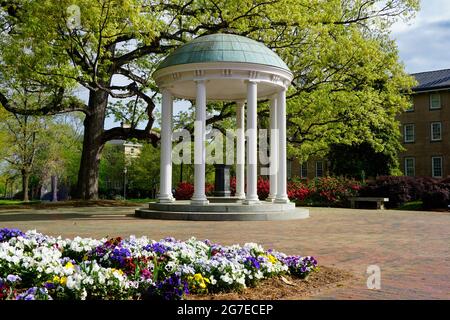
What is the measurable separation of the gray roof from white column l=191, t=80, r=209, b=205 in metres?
42.4

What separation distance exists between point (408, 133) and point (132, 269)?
5495 cm

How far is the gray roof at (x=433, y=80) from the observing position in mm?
52969

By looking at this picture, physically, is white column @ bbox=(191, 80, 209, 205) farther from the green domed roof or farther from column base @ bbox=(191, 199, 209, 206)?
the green domed roof

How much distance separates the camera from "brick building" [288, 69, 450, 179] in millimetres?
52903

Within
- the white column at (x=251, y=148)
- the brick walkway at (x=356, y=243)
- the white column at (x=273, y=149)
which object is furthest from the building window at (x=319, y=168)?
the brick walkway at (x=356, y=243)

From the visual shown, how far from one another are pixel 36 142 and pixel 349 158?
31348 millimetres

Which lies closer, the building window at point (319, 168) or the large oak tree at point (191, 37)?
the large oak tree at point (191, 37)

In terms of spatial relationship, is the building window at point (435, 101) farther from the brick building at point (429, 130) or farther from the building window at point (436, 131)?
the building window at point (436, 131)

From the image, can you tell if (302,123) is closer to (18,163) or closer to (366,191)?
(366,191)

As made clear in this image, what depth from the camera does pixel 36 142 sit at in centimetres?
4912

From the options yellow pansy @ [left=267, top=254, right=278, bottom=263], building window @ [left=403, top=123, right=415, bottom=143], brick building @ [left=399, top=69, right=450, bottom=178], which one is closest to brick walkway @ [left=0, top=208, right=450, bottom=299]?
yellow pansy @ [left=267, top=254, right=278, bottom=263]

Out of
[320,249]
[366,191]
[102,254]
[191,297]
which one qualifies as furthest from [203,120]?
[366,191]

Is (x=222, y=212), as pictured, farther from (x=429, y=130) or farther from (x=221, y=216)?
(x=429, y=130)

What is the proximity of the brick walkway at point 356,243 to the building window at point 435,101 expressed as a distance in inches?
1635
